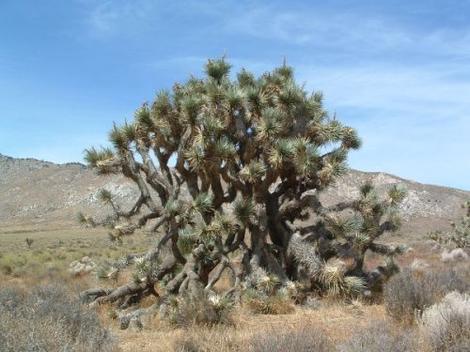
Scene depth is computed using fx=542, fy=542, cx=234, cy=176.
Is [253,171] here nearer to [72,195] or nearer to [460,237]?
[460,237]

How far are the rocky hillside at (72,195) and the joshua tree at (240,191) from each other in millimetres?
49164

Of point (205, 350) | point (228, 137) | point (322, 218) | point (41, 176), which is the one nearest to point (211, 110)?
point (228, 137)

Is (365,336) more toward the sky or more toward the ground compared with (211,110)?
more toward the ground

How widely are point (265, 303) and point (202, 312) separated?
1952 millimetres

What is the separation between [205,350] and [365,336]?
1.90 metres

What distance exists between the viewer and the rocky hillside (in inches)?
2697

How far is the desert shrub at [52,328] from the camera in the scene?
4844mm

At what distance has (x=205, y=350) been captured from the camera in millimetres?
6441

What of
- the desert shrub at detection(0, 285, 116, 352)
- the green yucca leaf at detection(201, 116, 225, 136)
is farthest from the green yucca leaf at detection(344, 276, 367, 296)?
the desert shrub at detection(0, 285, 116, 352)

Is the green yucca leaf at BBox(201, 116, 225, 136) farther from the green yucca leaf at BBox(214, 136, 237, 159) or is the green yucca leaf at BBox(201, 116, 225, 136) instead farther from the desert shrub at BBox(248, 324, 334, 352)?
the desert shrub at BBox(248, 324, 334, 352)

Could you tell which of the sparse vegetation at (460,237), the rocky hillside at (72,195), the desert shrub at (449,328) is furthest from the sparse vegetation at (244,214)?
the rocky hillside at (72,195)

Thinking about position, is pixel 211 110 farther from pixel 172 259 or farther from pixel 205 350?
pixel 205 350

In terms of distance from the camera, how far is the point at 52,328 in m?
5.26

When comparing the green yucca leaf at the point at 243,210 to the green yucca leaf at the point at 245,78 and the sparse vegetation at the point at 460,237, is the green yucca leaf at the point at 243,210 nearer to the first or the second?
the green yucca leaf at the point at 245,78
